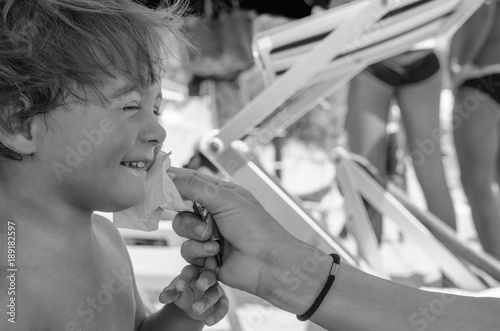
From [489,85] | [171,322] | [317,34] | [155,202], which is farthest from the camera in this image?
[489,85]

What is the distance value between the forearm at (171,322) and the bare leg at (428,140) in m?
1.45

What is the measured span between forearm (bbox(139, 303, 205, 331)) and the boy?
0.15 meters

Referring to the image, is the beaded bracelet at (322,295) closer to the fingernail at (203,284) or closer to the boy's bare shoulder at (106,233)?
the fingernail at (203,284)

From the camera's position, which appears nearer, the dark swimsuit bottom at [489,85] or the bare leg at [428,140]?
the bare leg at [428,140]

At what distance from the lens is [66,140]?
33.2 inches

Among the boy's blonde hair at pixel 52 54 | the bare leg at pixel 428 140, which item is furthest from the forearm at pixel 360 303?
the bare leg at pixel 428 140

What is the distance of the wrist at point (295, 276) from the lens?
928mm

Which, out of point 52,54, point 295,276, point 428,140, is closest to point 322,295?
point 295,276

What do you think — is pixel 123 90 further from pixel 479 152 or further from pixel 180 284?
pixel 479 152

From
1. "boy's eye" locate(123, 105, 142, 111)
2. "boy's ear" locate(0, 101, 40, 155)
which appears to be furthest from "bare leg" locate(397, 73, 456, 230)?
"boy's ear" locate(0, 101, 40, 155)

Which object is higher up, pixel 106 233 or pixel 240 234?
pixel 240 234

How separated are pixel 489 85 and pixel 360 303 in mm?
1821

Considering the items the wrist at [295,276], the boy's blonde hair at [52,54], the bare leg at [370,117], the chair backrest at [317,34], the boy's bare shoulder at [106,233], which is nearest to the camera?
the boy's blonde hair at [52,54]

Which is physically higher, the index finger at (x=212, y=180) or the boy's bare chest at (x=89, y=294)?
the index finger at (x=212, y=180)
